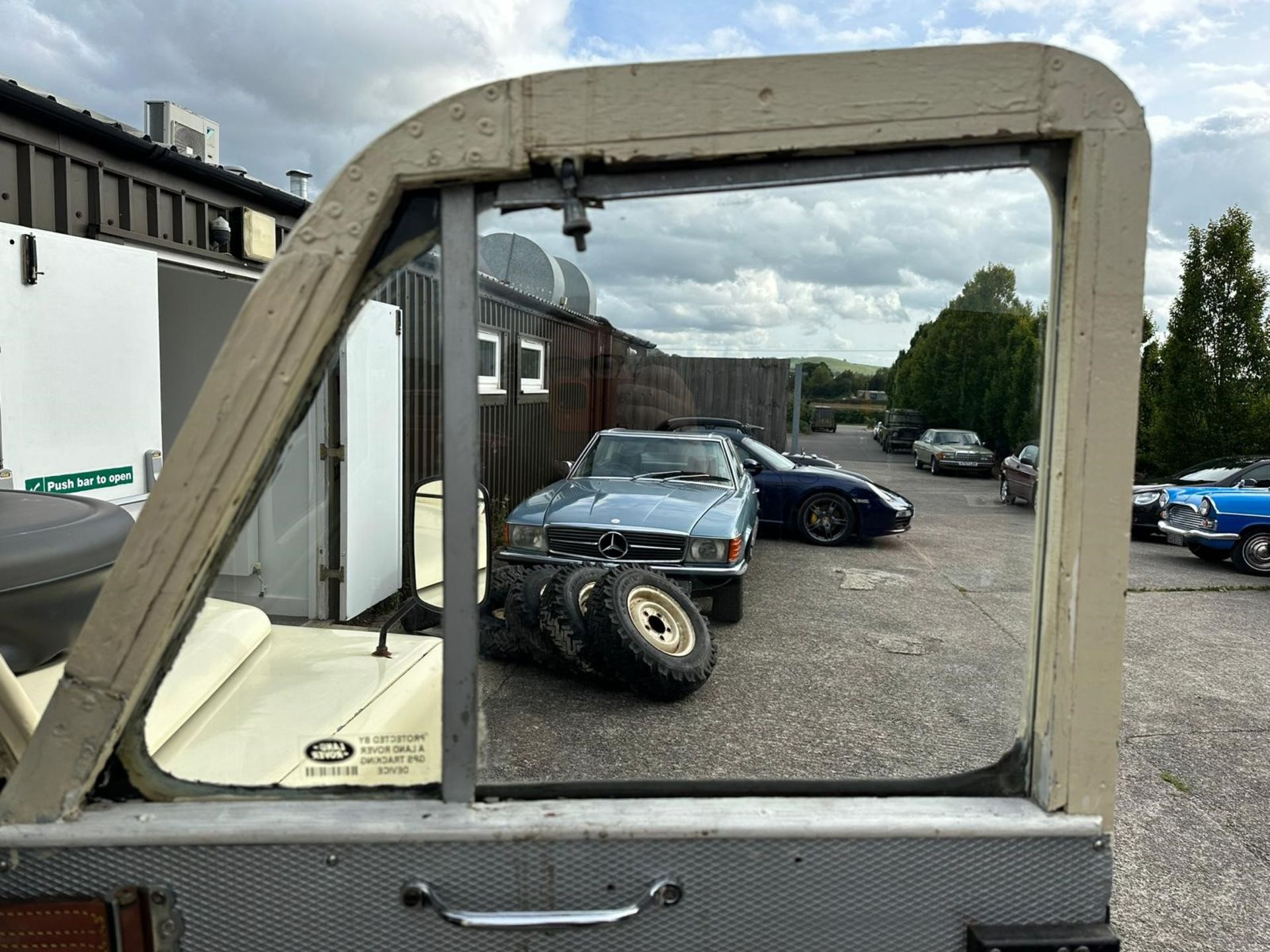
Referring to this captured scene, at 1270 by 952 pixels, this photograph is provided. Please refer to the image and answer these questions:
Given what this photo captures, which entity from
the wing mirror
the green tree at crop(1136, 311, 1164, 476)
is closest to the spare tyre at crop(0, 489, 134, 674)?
the wing mirror

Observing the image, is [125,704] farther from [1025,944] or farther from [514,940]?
[1025,944]

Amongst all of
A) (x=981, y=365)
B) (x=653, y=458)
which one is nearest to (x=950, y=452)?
(x=981, y=365)

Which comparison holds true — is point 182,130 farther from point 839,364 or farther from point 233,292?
point 839,364

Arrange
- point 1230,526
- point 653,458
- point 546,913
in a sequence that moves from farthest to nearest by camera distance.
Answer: point 1230,526 < point 653,458 < point 546,913

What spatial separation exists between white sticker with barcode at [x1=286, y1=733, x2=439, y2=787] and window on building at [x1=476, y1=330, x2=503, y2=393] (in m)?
0.53

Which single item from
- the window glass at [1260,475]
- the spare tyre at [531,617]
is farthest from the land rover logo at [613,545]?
the window glass at [1260,475]

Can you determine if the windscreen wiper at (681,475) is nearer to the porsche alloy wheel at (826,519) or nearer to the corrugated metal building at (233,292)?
the porsche alloy wheel at (826,519)

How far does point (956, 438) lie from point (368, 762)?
1.15 metres

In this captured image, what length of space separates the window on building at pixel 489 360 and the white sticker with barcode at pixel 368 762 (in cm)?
53

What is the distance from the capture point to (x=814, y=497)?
2.18 metres

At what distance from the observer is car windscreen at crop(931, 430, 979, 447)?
5.12 feet

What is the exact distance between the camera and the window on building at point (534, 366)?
167cm

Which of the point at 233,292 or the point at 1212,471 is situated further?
the point at 1212,471

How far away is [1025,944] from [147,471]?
5189 millimetres
